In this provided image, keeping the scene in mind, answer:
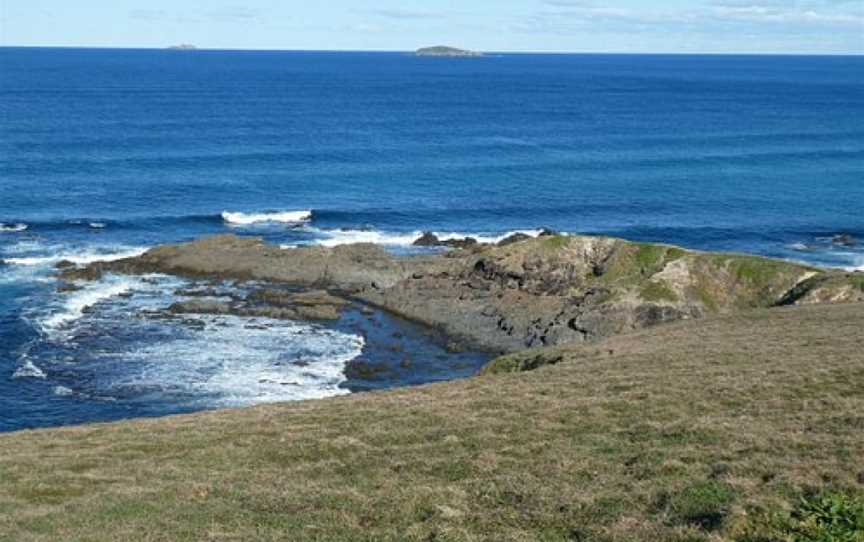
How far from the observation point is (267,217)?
100500 mm

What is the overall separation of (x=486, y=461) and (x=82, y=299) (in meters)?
51.8

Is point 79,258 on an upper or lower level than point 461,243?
lower

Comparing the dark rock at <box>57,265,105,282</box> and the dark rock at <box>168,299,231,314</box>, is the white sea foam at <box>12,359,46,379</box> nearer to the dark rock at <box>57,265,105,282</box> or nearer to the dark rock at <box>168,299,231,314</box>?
the dark rock at <box>168,299,231,314</box>

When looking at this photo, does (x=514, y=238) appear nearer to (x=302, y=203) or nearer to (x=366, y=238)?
(x=366, y=238)

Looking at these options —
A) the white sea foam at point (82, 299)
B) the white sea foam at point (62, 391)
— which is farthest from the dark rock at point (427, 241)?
the white sea foam at point (62, 391)

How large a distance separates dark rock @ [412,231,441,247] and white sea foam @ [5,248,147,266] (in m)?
23.8

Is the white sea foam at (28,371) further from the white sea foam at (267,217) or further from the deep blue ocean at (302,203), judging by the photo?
the white sea foam at (267,217)

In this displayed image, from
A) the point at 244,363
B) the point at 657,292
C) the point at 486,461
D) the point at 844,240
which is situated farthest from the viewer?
the point at 844,240

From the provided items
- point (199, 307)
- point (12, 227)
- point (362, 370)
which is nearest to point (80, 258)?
point (12, 227)

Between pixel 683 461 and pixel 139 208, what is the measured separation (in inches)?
3381

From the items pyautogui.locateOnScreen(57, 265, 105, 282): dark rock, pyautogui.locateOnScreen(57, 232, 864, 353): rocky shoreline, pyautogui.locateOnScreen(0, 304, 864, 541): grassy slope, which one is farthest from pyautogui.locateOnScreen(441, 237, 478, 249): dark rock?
pyautogui.locateOnScreen(0, 304, 864, 541): grassy slope

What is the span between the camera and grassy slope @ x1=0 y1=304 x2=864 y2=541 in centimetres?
2011

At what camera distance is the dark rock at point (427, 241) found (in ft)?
290

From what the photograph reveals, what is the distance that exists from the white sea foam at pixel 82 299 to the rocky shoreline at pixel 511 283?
7.49 feet
